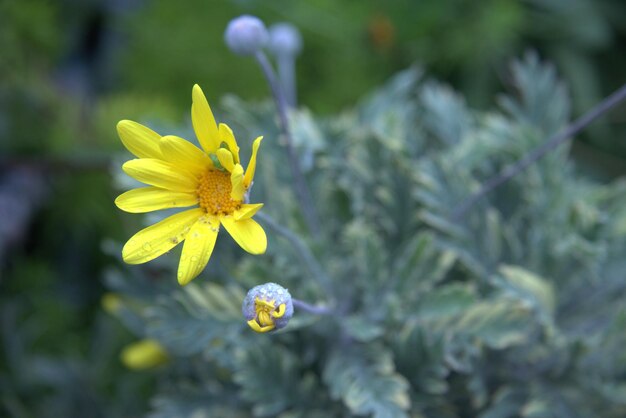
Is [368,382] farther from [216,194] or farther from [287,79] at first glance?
[287,79]

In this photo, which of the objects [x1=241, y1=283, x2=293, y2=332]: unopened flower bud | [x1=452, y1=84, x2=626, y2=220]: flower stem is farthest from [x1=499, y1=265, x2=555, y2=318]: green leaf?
[x1=241, y1=283, x2=293, y2=332]: unopened flower bud

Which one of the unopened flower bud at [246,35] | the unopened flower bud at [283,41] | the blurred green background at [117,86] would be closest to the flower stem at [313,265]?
the unopened flower bud at [246,35]

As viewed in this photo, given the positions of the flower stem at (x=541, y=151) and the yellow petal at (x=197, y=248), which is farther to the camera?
the flower stem at (x=541, y=151)

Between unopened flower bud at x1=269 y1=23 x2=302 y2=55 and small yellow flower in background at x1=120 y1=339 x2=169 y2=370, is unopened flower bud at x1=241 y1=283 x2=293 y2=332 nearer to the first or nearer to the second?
small yellow flower in background at x1=120 y1=339 x2=169 y2=370

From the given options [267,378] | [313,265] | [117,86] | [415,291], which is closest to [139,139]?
[313,265]

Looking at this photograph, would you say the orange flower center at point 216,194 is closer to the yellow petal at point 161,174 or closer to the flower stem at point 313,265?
the yellow petal at point 161,174
